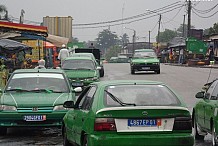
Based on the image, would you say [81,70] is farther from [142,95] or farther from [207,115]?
[142,95]

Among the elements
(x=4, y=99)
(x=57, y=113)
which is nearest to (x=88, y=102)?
(x=57, y=113)

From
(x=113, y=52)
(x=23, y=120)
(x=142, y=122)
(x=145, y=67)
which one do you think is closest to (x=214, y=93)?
(x=142, y=122)

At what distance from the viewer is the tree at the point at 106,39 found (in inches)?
7347

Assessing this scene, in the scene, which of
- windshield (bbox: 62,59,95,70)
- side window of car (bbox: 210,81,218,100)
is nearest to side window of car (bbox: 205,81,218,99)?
side window of car (bbox: 210,81,218,100)

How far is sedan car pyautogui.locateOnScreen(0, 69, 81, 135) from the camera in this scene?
1252 cm

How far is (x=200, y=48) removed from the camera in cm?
6197

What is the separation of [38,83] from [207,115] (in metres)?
4.93

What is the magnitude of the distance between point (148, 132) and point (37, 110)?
4.98 meters

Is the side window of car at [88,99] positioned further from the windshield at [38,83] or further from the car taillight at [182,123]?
the windshield at [38,83]

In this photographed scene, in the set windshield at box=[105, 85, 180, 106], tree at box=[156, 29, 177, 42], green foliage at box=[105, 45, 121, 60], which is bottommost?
green foliage at box=[105, 45, 121, 60]

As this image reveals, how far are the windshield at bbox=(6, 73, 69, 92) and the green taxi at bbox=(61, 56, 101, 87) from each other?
1023 cm

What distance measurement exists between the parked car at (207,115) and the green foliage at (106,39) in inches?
6820

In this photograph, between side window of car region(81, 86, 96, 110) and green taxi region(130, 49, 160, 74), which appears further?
green taxi region(130, 49, 160, 74)

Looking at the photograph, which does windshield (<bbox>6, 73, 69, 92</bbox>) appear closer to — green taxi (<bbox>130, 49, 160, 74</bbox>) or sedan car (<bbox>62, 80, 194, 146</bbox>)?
sedan car (<bbox>62, 80, 194, 146</bbox>)
